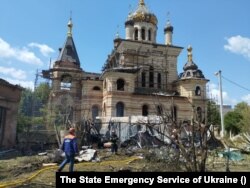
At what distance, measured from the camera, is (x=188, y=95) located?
36375mm

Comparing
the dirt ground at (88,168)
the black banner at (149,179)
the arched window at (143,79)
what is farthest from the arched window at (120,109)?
the black banner at (149,179)

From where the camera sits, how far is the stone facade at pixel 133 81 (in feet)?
111

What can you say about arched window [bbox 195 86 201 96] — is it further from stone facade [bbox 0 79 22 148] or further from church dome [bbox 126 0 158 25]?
stone facade [bbox 0 79 22 148]

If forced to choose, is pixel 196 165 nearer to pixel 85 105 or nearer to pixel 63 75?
pixel 85 105

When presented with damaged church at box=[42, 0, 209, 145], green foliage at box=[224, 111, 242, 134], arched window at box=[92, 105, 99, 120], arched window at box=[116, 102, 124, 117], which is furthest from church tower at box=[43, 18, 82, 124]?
green foliage at box=[224, 111, 242, 134]

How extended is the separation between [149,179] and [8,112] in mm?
15832

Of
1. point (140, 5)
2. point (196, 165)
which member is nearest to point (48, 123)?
point (140, 5)

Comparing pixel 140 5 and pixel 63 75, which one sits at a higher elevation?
pixel 140 5

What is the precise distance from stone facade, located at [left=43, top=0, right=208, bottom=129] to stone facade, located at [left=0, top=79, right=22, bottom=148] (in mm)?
11563

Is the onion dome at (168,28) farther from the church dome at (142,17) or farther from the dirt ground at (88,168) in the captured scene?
the dirt ground at (88,168)

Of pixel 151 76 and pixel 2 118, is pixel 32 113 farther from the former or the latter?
pixel 2 118

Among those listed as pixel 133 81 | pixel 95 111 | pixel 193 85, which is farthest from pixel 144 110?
pixel 193 85

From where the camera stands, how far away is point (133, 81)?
34594mm

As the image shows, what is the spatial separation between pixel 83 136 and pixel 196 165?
1128cm
